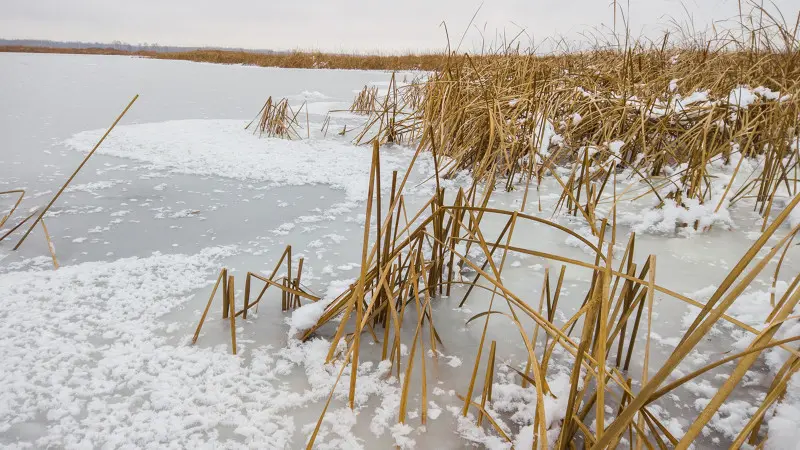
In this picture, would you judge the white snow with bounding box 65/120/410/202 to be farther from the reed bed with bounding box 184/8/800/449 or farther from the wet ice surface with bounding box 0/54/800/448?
the reed bed with bounding box 184/8/800/449

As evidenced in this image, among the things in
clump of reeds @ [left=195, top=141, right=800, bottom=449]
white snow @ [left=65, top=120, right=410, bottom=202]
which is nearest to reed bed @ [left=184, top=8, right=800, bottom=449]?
clump of reeds @ [left=195, top=141, right=800, bottom=449]

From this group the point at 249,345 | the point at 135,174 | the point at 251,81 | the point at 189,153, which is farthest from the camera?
the point at 251,81

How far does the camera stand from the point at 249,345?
3.48 feet

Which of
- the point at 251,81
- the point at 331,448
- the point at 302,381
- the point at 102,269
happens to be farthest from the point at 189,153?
the point at 251,81

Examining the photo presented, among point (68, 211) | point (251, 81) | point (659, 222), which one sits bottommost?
point (68, 211)

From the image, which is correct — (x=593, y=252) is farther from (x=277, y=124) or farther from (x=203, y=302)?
(x=277, y=124)

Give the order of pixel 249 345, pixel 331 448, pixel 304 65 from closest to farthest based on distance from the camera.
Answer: pixel 331 448, pixel 249 345, pixel 304 65

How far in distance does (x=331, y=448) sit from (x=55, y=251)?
48.8 inches

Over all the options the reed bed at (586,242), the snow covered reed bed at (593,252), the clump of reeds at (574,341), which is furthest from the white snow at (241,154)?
the clump of reeds at (574,341)

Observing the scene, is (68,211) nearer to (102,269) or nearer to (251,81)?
(102,269)

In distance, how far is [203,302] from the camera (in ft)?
4.03

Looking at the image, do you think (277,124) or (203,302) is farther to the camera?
(277,124)

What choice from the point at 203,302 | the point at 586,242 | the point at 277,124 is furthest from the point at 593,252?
the point at 277,124

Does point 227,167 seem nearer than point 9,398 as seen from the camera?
No
